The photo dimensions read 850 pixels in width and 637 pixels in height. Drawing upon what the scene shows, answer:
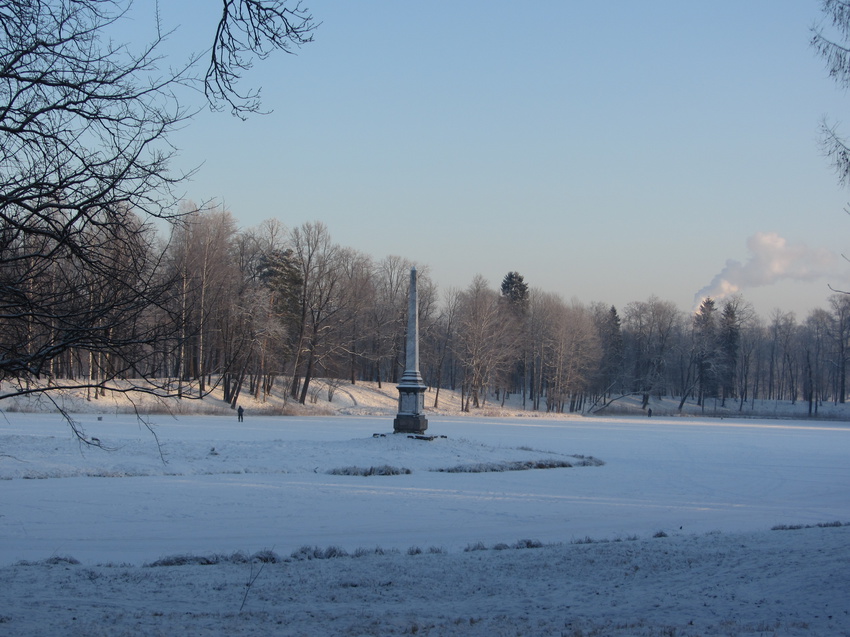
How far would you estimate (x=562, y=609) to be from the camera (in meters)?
6.77

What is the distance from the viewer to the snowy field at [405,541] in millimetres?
6367

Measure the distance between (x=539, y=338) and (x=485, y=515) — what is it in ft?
223

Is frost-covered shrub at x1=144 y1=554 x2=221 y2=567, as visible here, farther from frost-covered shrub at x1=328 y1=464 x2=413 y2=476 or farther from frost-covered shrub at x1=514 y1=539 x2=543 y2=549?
frost-covered shrub at x1=328 y1=464 x2=413 y2=476

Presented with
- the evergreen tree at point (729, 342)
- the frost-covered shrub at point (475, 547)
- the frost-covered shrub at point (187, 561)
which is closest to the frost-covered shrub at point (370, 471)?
the frost-covered shrub at point (475, 547)

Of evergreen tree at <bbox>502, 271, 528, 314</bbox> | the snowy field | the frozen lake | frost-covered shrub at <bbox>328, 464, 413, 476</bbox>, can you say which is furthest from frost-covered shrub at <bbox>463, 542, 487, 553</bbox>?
evergreen tree at <bbox>502, 271, 528, 314</bbox>

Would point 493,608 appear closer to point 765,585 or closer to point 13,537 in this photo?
point 765,585

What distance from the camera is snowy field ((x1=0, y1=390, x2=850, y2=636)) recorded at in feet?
20.9

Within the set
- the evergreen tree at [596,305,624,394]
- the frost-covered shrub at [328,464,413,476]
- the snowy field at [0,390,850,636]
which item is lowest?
the frost-covered shrub at [328,464,413,476]

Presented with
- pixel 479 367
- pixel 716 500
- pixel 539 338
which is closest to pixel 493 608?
pixel 716 500

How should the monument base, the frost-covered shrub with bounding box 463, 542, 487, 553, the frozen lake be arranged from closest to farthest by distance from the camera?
the frost-covered shrub with bounding box 463, 542, 487, 553
the frozen lake
the monument base

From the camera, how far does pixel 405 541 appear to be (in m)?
11.8

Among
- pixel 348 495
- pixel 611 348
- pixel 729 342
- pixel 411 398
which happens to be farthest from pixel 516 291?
pixel 348 495

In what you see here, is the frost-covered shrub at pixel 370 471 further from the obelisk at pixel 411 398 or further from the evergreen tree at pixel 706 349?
the evergreen tree at pixel 706 349

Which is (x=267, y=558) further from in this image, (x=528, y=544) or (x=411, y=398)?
(x=411, y=398)
